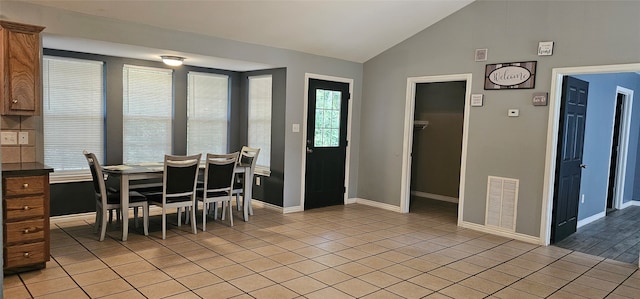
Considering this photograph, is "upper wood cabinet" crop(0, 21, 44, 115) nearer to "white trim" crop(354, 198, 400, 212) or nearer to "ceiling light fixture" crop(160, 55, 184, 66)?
"ceiling light fixture" crop(160, 55, 184, 66)

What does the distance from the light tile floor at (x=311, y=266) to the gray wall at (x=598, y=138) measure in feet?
5.67

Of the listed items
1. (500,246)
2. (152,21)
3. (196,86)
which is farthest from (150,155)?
(500,246)

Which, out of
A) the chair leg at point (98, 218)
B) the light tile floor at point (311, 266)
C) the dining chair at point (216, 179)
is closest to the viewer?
the light tile floor at point (311, 266)

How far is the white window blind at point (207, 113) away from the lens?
612cm

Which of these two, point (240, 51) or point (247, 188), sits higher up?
point (240, 51)

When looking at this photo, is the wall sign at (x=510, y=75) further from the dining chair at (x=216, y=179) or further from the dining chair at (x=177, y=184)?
the dining chair at (x=177, y=184)

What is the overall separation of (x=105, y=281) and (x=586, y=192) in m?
5.80

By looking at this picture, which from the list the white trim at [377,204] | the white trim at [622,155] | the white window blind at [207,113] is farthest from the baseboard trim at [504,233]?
the white window blind at [207,113]

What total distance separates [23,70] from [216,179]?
6.81 ft

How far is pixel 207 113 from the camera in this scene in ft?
20.7

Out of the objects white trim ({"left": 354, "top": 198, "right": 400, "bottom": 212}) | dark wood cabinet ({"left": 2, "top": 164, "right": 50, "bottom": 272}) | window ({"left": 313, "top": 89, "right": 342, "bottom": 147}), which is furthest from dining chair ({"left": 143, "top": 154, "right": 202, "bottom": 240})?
white trim ({"left": 354, "top": 198, "right": 400, "bottom": 212})

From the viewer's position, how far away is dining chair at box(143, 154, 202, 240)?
4.41 m

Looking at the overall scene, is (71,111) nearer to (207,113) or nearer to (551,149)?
(207,113)

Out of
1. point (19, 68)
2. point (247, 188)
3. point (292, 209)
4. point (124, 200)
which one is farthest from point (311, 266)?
point (19, 68)
